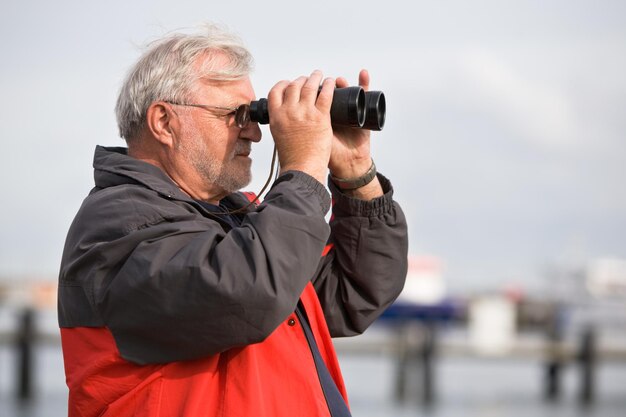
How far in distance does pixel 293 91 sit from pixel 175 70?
29 centimetres

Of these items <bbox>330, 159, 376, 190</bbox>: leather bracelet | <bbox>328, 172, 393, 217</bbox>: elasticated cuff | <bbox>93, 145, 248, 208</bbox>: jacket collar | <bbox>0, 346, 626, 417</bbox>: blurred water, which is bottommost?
<bbox>0, 346, 626, 417</bbox>: blurred water

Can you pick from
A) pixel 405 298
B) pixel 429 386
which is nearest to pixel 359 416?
pixel 429 386

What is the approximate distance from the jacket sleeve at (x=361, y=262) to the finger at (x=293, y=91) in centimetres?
38

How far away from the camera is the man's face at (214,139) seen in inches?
85.7

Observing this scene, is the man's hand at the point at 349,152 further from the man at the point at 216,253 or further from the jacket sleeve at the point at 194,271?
the jacket sleeve at the point at 194,271

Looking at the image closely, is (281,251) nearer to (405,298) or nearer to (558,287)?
(405,298)

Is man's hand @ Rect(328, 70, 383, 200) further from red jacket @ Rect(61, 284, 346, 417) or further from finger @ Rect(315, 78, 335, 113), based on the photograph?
red jacket @ Rect(61, 284, 346, 417)

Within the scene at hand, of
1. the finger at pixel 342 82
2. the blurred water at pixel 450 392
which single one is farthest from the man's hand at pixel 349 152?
the blurred water at pixel 450 392

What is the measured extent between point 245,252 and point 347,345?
9.41m

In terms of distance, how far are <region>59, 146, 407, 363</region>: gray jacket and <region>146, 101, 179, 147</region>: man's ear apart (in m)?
0.11

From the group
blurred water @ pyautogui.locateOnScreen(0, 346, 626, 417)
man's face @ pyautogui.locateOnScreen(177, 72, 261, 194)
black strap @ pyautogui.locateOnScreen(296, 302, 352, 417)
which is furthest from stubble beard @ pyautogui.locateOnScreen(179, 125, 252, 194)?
blurred water @ pyautogui.locateOnScreen(0, 346, 626, 417)

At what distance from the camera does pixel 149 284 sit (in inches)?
70.9

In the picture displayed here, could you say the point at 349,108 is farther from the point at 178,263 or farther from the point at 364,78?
the point at 178,263

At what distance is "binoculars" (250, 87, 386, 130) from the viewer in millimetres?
2129
